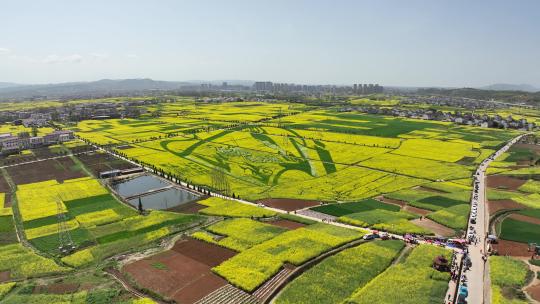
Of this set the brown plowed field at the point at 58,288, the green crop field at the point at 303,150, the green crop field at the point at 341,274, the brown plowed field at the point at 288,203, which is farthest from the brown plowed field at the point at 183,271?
the green crop field at the point at 303,150

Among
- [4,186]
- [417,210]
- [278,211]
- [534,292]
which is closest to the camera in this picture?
[534,292]

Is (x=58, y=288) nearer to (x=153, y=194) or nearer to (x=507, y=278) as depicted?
(x=153, y=194)

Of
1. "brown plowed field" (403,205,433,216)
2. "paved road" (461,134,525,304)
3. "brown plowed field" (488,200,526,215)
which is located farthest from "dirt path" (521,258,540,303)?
"brown plowed field" (488,200,526,215)

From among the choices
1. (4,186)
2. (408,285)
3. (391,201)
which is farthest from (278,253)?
(4,186)

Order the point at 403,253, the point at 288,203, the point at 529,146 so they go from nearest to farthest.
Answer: the point at 403,253, the point at 288,203, the point at 529,146

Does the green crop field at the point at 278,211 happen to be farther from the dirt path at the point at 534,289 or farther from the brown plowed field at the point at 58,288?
the dirt path at the point at 534,289

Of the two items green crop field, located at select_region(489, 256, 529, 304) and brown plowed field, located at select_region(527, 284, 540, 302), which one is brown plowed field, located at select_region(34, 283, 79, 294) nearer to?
green crop field, located at select_region(489, 256, 529, 304)

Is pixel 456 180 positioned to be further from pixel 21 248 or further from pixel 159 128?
pixel 159 128
